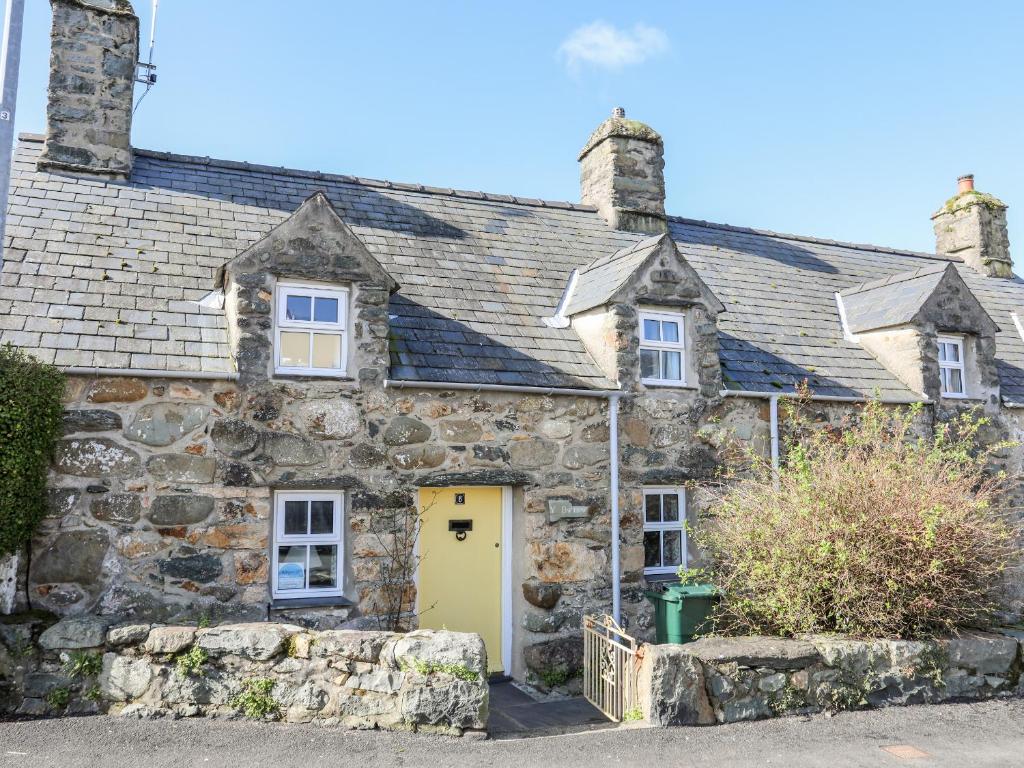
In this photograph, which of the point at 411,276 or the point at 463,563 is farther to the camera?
the point at 411,276

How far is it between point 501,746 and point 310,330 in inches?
195

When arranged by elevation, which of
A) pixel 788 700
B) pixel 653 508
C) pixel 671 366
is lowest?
pixel 788 700

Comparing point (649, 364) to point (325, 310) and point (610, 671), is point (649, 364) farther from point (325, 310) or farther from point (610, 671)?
point (610, 671)

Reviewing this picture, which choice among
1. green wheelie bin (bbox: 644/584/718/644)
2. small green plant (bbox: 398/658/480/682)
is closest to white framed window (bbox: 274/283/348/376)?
small green plant (bbox: 398/658/480/682)

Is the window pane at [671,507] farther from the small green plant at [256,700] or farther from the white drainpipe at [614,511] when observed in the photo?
the small green plant at [256,700]

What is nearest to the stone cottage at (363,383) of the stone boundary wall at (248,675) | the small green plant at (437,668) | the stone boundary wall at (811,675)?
the stone boundary wall at (248,675)

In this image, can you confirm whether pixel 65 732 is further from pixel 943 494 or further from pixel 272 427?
pixel 943 494

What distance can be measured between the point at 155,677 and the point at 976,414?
38.6ft

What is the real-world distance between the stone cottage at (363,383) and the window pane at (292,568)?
0.09ft

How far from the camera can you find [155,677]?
21.4 ft

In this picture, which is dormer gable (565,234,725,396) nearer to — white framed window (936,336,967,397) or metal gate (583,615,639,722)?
metal gate (583,615,639,722)

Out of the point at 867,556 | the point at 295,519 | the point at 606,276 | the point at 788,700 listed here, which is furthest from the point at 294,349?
the point at 867,556

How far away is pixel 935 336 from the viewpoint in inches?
492

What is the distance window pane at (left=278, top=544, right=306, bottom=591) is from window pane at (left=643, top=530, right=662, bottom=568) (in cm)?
426
